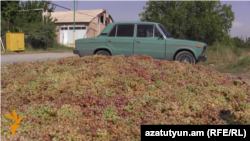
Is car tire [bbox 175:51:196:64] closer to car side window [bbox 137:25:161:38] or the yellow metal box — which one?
car side window [bbox 137:25:161:38]

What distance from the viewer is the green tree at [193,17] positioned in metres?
16.3

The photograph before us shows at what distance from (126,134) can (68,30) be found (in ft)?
106

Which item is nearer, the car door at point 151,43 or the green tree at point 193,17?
the car door at point 151,43

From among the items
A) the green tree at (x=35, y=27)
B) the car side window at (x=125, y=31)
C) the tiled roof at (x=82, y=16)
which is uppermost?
the tiled roof at (x=82, y=16)

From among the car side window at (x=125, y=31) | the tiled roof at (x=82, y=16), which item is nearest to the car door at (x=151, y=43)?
the car side window at (x=125, y=31)

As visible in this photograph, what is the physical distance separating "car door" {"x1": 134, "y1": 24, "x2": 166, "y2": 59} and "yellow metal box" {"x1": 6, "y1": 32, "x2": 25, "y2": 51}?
13.4 m

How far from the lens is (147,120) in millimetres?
3518

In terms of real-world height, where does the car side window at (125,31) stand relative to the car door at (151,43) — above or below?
above

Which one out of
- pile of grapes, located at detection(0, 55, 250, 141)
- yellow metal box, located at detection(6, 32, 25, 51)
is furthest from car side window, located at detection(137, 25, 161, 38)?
yellow metal box, located at detection(6, 32, 25, 51)

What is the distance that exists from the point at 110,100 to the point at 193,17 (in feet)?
45.4

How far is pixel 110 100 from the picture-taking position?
4137 mm

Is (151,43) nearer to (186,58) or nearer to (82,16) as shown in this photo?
(186,58)

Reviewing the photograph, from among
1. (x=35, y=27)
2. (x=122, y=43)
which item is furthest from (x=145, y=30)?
(x=35, y=27)

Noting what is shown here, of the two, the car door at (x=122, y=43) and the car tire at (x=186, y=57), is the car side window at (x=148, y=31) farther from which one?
the car tire at (x=186, y=57)
